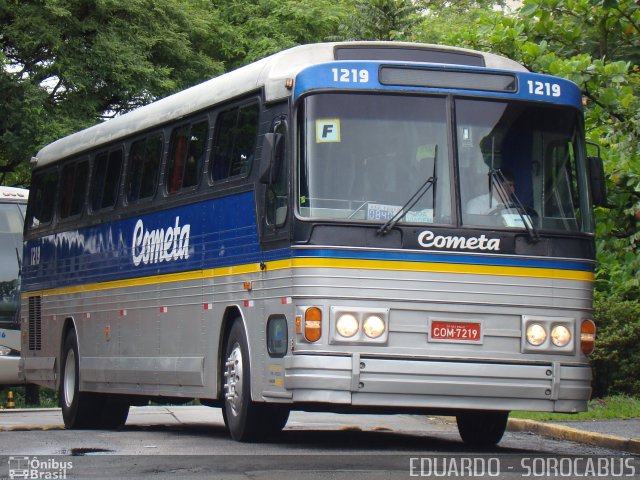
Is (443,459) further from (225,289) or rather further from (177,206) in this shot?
(177,206)

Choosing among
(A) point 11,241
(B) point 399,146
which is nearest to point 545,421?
(B) point 399,146

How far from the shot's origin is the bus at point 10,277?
27984mm

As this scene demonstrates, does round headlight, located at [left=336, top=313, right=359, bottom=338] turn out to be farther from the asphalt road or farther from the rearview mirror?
the rearview mirror

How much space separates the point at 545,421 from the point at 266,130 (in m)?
6.23

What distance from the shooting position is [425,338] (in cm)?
1223

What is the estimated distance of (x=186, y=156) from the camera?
50.5ft

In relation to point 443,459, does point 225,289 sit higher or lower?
higher

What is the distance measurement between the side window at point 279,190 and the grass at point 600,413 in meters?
6.17

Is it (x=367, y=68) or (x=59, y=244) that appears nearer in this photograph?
(x=367, y=68)

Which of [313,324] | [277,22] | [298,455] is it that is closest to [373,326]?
[313,324]

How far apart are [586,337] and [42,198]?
34.3 feet

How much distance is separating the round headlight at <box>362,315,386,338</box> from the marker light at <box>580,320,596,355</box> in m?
1.84

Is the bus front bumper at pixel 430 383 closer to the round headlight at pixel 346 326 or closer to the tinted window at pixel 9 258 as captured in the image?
the round headlight at pixel 346 326

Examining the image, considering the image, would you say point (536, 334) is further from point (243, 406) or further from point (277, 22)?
point (277, 22)
